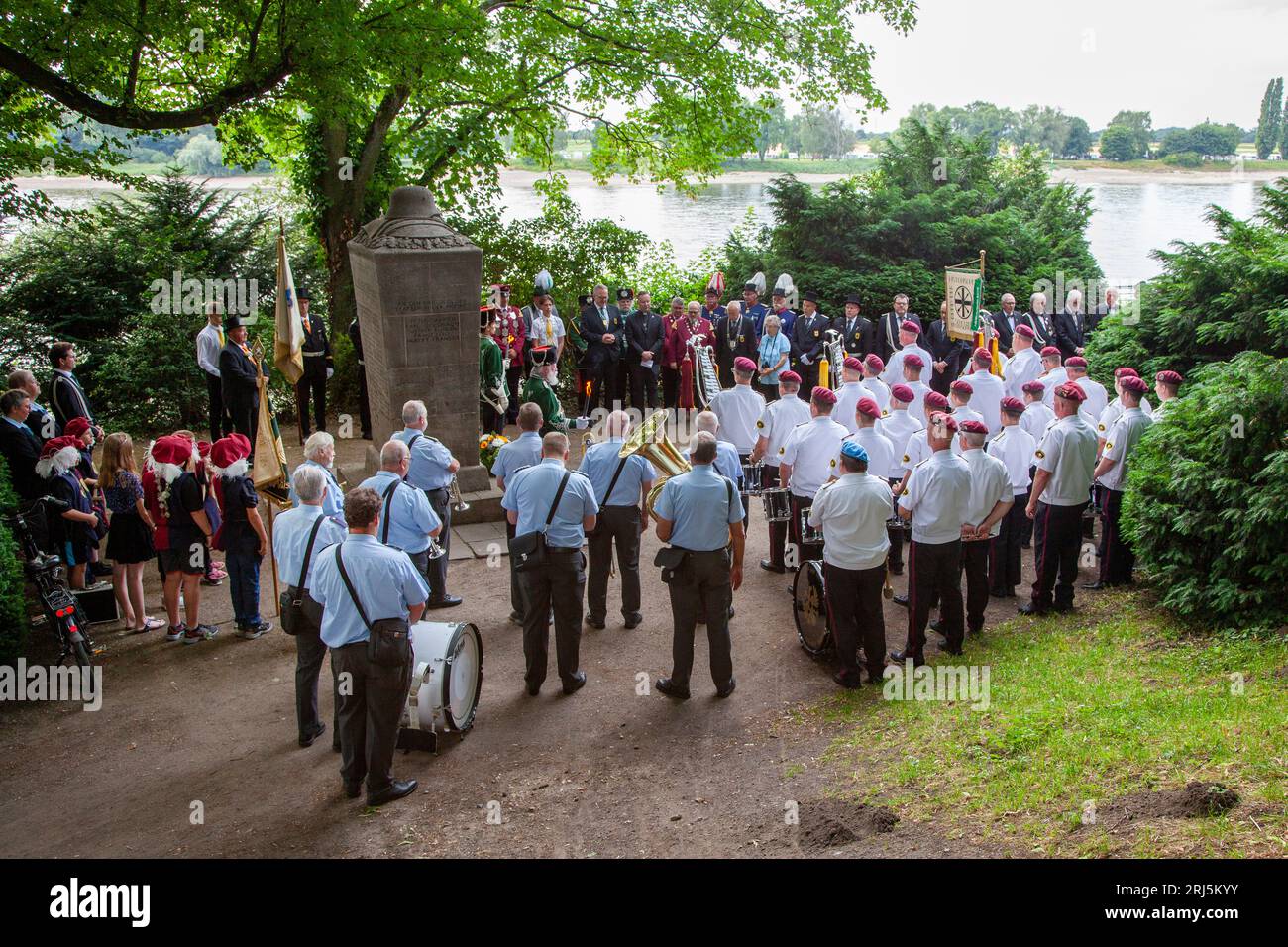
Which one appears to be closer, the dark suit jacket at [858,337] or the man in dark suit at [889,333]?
the man in dark suit at [889,333]

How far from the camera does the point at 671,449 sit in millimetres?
9141

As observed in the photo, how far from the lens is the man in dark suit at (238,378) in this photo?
43.4ft

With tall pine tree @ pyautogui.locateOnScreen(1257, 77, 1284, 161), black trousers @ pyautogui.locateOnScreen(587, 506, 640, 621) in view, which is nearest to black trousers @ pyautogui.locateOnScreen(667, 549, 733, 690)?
black trousers @ pyautogui.locateOnScreen(587, 506, 640, 621)

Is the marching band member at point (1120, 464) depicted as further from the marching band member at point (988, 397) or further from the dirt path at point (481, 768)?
the marching band member at point (988, 397)

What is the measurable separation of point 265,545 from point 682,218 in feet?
92.0

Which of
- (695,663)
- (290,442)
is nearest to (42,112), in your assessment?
(290,442)

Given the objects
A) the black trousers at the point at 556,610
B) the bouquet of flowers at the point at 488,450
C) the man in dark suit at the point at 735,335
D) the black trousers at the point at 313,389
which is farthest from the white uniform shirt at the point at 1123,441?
the black trousers at the point at 313,389

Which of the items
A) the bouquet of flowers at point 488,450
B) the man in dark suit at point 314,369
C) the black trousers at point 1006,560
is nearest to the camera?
the black trousers at point 1006,560

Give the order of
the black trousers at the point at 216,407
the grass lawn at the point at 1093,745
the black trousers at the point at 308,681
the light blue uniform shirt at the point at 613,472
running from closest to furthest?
the grass lawn at the point at 1093,745, the black trousers at the point at 308,681, the light blue uniform shirt at the point at 613,472, the black trousers at the point at 216,407

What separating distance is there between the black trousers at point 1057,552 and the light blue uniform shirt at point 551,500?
401 centimetres

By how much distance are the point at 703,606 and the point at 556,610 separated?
1113 millimetres

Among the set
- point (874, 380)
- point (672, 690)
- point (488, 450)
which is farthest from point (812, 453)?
point (488, 450)

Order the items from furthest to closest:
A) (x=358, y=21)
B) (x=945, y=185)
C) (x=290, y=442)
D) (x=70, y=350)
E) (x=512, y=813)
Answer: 1. (x=945, y=185)
2. (x=290, y=442)
3. (x=358, y=21)
4. (x=70, y=350)
5. (x=512, y=813)

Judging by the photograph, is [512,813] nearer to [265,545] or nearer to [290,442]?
[265,545]
